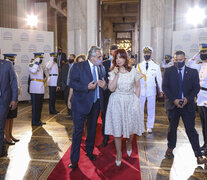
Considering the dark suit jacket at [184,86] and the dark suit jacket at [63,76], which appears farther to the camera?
the dark suit jacket at [63,76]

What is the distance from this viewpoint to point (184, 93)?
3424 millimetres

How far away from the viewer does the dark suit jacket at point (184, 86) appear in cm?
337

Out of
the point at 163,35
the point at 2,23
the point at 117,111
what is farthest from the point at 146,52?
the point at 2,23

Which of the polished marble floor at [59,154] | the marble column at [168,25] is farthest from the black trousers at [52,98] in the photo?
the marble column at [168,25]

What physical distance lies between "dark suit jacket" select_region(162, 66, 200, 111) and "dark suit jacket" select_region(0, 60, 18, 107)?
237 centimetres

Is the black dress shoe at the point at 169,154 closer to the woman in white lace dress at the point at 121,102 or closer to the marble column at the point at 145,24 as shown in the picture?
the woman in white lace dress at the point at 121,102

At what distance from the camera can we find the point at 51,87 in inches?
272

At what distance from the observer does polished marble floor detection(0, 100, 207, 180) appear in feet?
10.3

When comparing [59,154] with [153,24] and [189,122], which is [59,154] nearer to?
[189,122]

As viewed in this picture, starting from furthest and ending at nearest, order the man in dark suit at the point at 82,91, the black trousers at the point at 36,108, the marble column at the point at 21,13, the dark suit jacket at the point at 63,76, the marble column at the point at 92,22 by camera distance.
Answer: the marble column at the point at 21,13
the marble column at the point at 92,22
the dark suit jacket at the point at 63,76
the black trousers at the point at 36,108
the man in dark suit at the point at 82,91

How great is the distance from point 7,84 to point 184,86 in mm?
2695

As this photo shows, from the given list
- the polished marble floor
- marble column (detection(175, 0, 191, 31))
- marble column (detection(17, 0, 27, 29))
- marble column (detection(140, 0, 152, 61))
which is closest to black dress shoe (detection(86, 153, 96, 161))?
the polished marble floor

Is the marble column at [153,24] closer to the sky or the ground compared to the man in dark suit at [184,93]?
closer to the sky

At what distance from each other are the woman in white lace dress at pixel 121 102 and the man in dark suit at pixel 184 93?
576 mm
